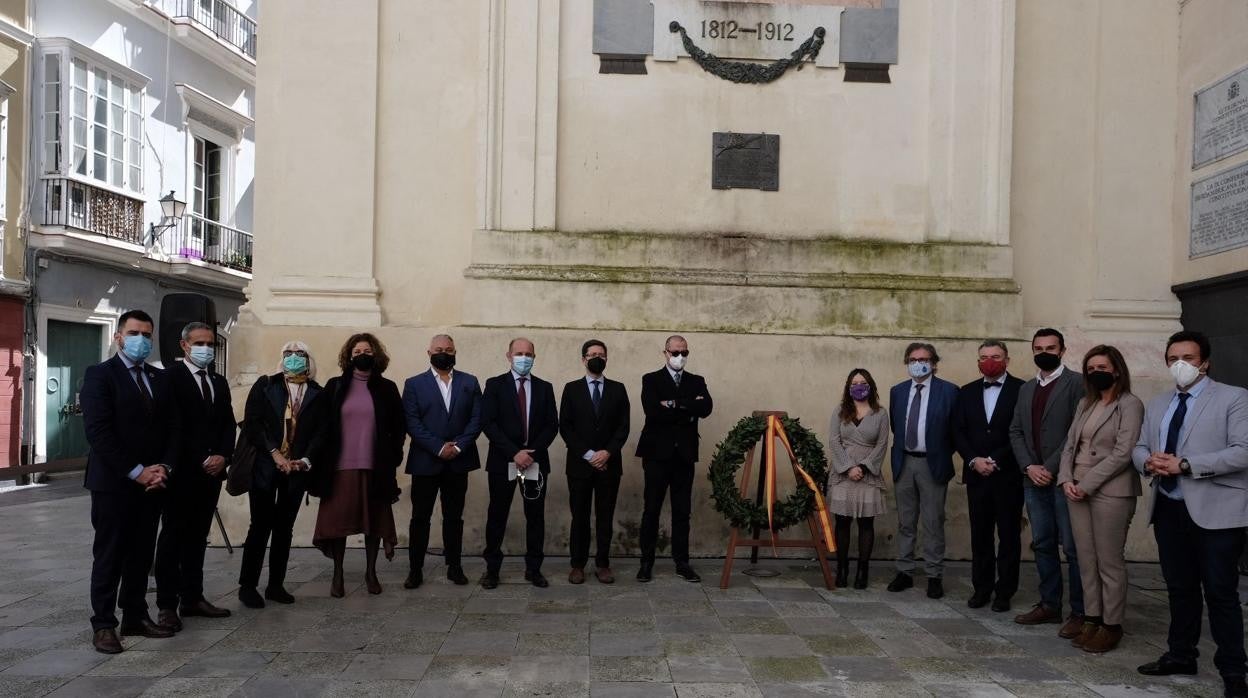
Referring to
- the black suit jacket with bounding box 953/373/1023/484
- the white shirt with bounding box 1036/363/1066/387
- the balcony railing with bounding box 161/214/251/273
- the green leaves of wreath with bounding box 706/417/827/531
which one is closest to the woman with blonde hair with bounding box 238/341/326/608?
the green leaves of wreath with bounding box 706/417/827/531

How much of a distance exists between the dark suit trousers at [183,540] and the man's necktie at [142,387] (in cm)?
55

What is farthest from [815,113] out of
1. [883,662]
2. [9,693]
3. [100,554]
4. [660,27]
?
[9,693]

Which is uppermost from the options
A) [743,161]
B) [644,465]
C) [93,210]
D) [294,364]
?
[93,210]

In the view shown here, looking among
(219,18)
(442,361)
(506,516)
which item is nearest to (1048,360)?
(506,516)

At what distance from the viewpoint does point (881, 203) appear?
8.88m

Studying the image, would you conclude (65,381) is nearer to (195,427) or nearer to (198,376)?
(198,376)

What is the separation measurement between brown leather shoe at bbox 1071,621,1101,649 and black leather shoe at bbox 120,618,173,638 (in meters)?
5.26

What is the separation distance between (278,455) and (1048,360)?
16.7 feet

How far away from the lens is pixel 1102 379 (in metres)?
5.71

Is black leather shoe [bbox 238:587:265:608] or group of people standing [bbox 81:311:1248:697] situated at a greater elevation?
group of people standing [bbox 81:311:1248:697]

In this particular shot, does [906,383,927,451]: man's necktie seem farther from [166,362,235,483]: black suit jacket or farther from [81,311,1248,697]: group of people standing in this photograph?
[166,362,235,483]: black suit jacket

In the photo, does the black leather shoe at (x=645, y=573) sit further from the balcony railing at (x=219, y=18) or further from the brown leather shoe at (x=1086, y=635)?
the balcony railing at (x=219, y=18)

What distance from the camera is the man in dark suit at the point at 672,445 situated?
7.33 m

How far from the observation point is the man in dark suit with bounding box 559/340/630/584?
286 inches
